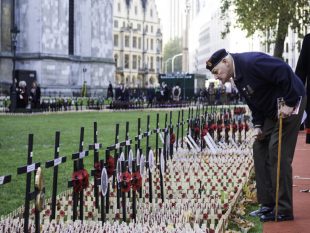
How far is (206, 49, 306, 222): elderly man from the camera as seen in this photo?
6.99 m

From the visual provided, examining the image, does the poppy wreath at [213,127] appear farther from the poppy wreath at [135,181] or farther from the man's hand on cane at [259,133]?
the poppy wreath at [135,181]

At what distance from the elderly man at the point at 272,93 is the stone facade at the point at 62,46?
141 feet

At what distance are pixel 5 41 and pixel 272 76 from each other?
44.6 m

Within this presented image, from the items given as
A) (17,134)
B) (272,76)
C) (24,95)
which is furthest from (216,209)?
(24,95)

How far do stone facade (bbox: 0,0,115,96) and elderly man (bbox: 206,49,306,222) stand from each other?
43024mm

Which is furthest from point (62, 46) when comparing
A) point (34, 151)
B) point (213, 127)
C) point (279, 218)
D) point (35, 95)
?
point (279, 218)

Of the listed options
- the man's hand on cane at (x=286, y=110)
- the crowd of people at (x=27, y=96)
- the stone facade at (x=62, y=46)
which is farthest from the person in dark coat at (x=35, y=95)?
the man's hand on cane at (x=286, y=110)

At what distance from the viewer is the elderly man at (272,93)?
275 inches

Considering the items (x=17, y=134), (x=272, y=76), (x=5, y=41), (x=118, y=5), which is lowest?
(x=17, y=134)

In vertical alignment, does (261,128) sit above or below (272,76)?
below

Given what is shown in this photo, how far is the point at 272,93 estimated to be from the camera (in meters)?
7.18

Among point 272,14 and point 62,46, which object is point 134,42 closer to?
point 62,46

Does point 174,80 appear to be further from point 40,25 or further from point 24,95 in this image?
point 24,95

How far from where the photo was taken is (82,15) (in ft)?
179
